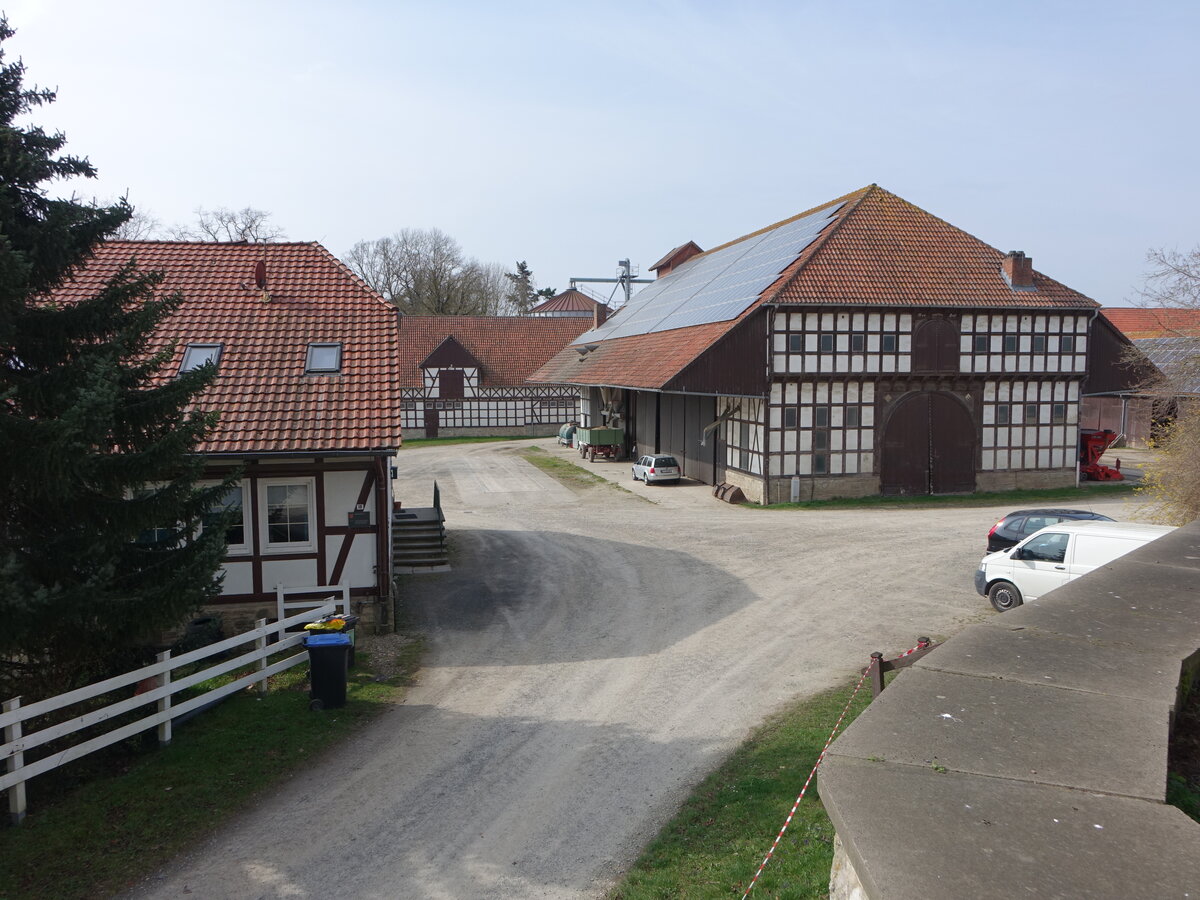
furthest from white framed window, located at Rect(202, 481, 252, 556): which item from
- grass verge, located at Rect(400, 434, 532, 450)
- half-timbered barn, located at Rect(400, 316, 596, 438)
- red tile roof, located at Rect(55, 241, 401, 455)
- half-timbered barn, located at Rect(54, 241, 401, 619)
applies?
half-timbered barn, located at Rect(400, 316, 596, 438)

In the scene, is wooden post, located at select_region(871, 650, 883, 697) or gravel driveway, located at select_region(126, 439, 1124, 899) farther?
wooden post, located at select_region(871, 650, 883, 697)

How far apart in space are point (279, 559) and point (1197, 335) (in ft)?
56.8

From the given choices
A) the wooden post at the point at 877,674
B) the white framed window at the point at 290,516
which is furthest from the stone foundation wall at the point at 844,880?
the white framed window at the point at 290,516

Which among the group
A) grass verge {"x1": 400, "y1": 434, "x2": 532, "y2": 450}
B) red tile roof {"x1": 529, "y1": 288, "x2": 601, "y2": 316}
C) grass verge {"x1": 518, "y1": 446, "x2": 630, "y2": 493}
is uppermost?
red tile roof {"x1": 529, "y1": 288, "x2": 601, "y2": 316}

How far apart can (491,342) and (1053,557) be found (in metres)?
45.6

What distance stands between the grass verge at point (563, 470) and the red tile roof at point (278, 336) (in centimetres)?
1588

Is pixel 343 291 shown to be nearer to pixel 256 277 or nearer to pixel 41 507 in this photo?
pixel 256 277

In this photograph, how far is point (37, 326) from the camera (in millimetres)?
8328

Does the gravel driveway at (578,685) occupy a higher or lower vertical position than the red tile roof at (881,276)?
lower

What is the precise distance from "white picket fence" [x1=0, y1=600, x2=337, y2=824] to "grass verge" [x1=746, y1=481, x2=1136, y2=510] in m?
18.6

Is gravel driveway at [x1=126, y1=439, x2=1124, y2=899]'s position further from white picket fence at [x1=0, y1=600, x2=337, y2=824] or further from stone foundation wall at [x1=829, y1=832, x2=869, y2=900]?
stone foundation wall at [x1=829, y1=832, x2=869, y2=900]

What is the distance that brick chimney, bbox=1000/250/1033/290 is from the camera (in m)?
29.7

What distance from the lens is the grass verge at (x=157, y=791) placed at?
7.05 metres

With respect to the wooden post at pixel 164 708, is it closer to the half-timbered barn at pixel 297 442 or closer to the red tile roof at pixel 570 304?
the half-timbered barn at pixel 297 442
